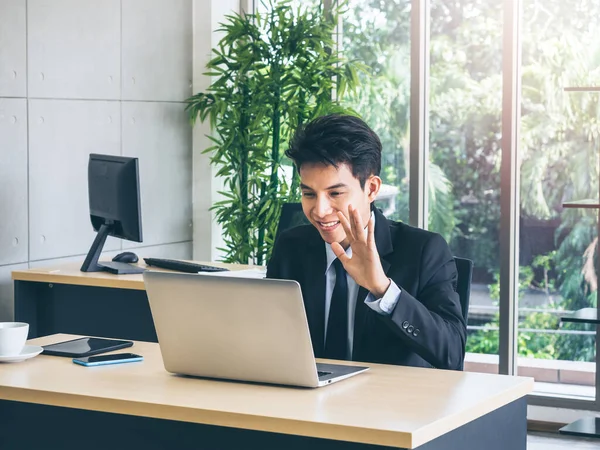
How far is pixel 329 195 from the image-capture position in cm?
257

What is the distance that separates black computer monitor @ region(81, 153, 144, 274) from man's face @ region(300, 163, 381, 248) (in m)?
1.83

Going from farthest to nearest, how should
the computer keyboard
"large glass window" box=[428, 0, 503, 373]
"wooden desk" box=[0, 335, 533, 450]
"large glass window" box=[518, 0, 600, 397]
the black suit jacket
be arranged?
"large glass window" box=[428, 0, 503, 373] < "large glass window" box=[518, 0, 600, 397] < the computer keyboard < the black suit jacket < "wooden desk" box=[0, 335, 533, 450]

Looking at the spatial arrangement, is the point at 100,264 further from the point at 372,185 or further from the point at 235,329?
the point at 235,329

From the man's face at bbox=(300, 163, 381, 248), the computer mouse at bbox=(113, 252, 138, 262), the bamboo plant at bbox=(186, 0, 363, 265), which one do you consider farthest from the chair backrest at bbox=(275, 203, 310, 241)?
the man's face at bbox=(300, 163, 381, 248)

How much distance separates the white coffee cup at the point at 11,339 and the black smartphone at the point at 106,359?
0.14 meters

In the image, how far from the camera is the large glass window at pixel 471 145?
5.09 m

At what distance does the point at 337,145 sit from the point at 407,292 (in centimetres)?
42

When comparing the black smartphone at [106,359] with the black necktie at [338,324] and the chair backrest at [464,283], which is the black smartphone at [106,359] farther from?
the chair backrest at [464,283]

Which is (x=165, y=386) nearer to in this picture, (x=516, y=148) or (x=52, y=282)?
(x=52, y=282)

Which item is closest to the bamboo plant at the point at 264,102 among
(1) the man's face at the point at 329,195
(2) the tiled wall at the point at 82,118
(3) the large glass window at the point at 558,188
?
(2) the tiled wall at the point at 82,118

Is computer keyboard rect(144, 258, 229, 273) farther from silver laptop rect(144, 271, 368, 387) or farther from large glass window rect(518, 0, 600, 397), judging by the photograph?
silver laptop rect(144, 271, 368, 387)

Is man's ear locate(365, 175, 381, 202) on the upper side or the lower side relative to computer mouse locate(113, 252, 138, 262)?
upper

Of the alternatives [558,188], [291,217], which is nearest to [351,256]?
[291,217]

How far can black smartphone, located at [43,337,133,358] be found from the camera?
254 cm
